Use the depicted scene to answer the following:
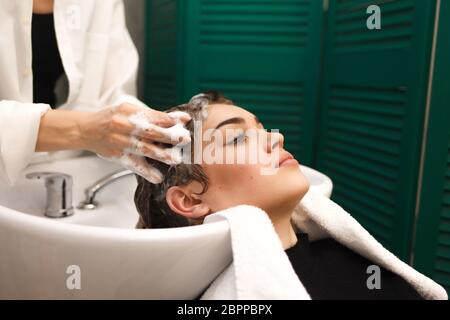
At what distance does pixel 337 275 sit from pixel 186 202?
0.33 metres

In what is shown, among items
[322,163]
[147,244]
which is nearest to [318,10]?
[322,163]

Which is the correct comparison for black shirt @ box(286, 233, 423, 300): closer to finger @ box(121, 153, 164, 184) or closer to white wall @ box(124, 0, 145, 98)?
finger @ box(121, 153, 164, 184)

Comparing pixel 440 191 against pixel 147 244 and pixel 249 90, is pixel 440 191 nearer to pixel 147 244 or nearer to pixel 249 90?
pixel 249 90

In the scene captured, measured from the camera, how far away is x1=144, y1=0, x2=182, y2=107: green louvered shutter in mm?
1609

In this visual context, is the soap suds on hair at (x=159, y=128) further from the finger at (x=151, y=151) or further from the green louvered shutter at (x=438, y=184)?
the green louvered shutter at (x=438, y=184)

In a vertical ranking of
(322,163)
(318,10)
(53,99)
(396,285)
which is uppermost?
(318,10)

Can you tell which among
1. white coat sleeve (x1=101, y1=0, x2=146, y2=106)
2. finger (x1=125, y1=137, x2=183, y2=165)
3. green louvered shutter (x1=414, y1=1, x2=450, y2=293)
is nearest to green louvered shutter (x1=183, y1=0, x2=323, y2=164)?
white coat sleeve (x1=101, y1=0, x2=146, y2=106)

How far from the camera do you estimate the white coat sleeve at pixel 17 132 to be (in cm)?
87

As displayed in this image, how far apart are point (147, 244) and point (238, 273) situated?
146mm

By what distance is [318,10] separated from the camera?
5.08 ft

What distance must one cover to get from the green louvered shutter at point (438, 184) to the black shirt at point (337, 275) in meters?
0.41

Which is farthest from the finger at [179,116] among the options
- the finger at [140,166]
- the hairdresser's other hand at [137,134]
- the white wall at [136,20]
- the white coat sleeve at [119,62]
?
the white wall at [136,20]

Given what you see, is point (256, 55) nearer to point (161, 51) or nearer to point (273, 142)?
point (161, 51)

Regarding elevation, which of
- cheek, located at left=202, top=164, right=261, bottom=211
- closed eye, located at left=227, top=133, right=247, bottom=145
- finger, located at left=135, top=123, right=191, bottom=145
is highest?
finger, located at left=135, top=123, right=191, bottom=145
